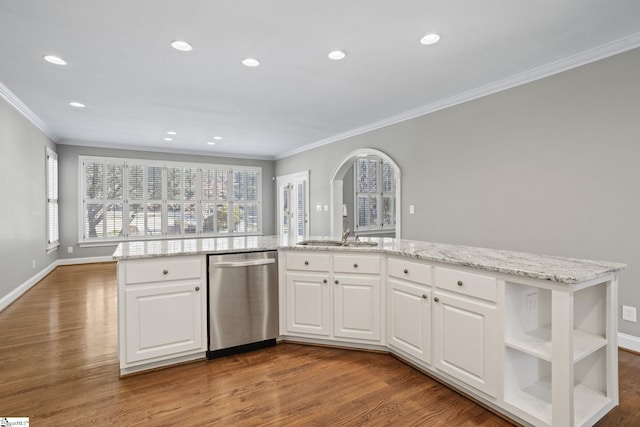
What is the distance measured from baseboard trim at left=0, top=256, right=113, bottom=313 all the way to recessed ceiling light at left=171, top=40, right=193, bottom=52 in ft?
12.0

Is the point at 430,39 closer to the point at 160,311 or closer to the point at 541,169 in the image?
the point at 541,169

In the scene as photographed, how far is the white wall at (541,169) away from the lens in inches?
110

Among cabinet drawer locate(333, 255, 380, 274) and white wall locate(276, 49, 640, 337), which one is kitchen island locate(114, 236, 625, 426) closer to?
cabinet drawer locate(333, 255, 380, 274)

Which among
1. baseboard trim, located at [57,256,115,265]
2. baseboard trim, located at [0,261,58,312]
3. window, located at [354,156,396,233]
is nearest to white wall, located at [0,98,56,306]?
baseboard trim, located at [0,261,58,312]

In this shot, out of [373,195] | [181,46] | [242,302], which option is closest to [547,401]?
[242,302]

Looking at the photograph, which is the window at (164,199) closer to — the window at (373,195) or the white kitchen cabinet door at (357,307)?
the window at (373,195)

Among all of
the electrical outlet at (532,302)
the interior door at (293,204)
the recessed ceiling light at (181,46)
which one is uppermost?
the recessed ceiling light at (181,46)

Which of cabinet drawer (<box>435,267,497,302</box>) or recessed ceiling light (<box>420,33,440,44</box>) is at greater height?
recessed ceiling light (<box>420,33,440,44</box>)

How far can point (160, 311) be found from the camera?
246 cm

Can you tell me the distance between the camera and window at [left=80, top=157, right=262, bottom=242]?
23.4 feet

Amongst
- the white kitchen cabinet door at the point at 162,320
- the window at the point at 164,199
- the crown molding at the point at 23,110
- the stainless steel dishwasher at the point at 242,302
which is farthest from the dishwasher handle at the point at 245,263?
the window at the point at 164,199

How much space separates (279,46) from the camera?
2.87m

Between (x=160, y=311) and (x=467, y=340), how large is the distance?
211 centimetres

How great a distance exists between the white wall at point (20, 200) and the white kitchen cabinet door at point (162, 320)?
2820 mm
